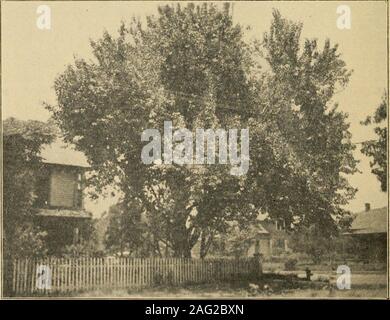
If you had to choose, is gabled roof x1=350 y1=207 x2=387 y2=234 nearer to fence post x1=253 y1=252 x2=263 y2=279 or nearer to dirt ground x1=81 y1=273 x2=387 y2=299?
dirt ground x1=81 y1=273 x2=387 y2=299

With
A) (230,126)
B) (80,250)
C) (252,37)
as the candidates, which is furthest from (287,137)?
(80,250)

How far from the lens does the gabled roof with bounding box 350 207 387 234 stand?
585 inches

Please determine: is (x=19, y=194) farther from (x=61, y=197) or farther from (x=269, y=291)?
(x=269, y=291)

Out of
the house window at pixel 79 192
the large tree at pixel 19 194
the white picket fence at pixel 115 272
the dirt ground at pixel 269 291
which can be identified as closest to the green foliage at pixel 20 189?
the large tree at pixel 19 194

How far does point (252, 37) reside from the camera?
16.2m

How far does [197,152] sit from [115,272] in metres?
4.22

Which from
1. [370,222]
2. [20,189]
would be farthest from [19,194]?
[370,222]

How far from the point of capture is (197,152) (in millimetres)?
15398

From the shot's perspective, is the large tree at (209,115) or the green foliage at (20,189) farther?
the large tree at (209,115)

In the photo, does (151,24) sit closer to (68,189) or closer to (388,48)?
(68,189)

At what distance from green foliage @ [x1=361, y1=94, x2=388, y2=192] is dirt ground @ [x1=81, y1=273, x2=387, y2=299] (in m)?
2.69

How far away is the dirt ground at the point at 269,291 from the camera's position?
47.9ft

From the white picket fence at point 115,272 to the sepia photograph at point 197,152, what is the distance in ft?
0.13

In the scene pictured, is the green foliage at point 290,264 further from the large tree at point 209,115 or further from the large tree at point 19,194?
the large tree at point 19,194
